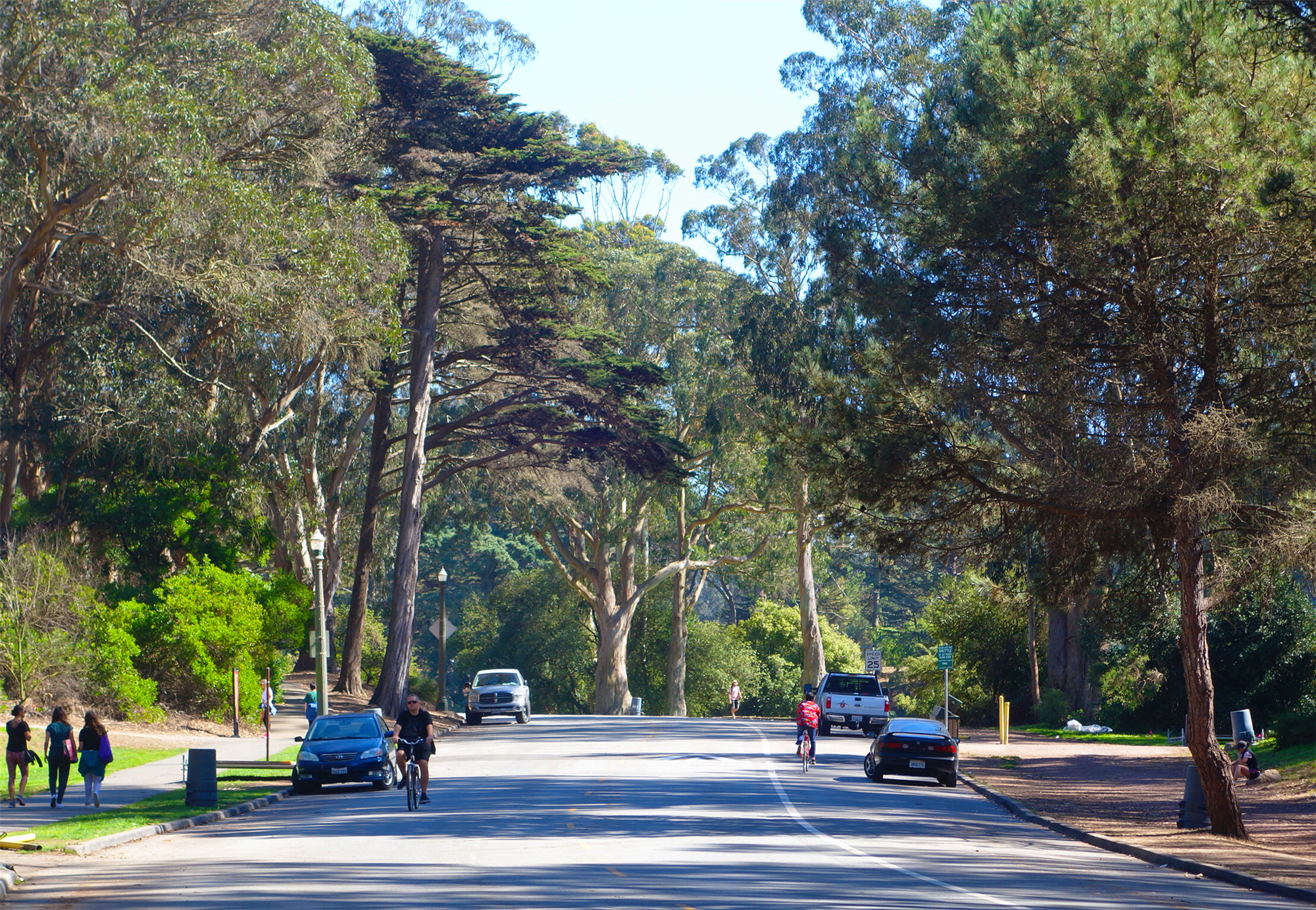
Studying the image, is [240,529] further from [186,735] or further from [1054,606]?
[1054,606]

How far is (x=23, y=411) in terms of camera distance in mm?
39500

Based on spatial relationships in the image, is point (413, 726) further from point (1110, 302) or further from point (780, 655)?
point (780, 655)

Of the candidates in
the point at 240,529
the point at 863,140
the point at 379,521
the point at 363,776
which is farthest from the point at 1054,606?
the point at 379,521

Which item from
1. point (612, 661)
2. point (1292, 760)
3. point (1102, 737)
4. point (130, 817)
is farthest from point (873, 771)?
point (612, 661)

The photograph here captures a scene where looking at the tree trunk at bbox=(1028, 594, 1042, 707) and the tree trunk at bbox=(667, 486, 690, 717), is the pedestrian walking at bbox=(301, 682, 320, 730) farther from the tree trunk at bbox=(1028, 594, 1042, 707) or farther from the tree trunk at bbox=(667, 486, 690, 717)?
the tree trunk at bbox=(667, 486, 690, 717)

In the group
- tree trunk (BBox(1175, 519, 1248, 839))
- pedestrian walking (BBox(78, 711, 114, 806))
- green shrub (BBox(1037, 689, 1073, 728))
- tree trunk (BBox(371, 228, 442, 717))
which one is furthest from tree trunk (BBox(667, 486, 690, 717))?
tree trunk (BBox(1175, 519, 1248, 839))

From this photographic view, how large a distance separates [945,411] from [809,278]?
2701 centimetres

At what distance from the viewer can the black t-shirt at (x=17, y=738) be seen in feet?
68.0

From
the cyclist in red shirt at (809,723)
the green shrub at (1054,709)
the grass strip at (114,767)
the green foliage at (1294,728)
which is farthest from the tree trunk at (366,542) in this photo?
the green foliage at (1294,728)

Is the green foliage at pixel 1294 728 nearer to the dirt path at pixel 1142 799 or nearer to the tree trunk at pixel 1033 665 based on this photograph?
the dirt path at pixel 1142 799

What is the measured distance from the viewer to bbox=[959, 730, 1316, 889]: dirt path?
17.2 m

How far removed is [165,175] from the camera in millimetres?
27281

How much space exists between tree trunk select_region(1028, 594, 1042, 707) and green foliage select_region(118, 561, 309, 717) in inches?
979

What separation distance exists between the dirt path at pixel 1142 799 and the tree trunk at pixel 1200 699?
0.40 m
